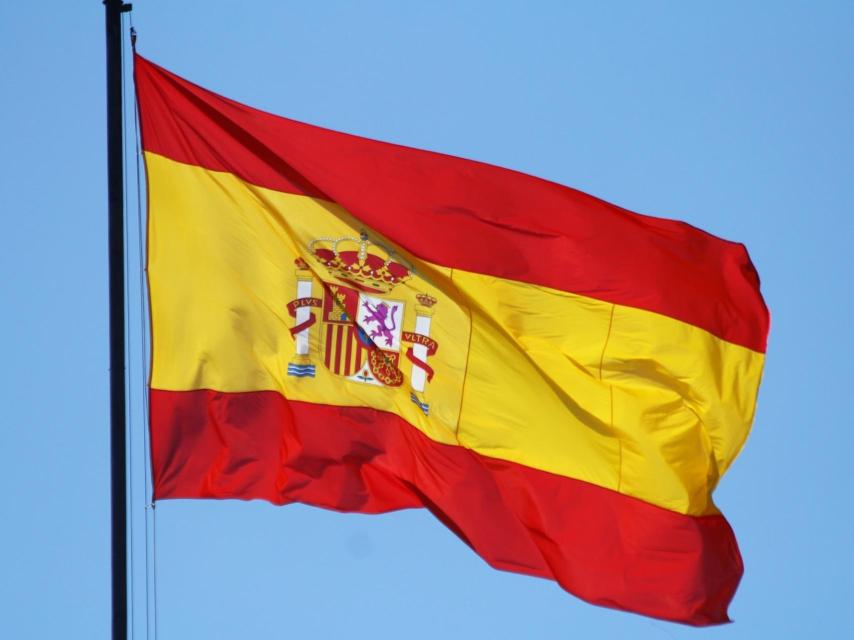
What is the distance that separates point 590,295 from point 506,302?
974mm

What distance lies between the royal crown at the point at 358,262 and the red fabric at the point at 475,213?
254 millimetres

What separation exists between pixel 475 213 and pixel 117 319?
524 cm

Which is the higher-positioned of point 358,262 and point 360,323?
point 358,262

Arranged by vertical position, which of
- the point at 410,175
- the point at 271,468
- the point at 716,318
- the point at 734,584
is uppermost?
the point at 410,175

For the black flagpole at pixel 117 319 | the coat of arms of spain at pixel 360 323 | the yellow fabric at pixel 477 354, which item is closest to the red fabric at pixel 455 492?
the yellow fabric at pixel 477 354

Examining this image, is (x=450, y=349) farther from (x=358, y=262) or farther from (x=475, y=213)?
(x=475, y=213)

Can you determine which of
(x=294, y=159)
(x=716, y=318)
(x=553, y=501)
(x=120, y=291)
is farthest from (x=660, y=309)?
A: (x=120, y=291)

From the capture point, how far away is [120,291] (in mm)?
14633

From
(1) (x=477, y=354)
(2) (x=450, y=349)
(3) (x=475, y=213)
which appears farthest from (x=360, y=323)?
(3) (x=475, y=213)

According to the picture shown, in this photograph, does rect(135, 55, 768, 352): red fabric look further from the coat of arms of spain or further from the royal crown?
the coat of arms of spain

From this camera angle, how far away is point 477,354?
18.1 meters

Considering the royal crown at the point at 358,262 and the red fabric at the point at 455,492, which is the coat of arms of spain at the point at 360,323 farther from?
the red fabric at the point at 455,492

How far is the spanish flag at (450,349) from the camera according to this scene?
1711cm

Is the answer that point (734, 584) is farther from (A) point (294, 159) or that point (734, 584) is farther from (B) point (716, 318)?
(A) point (294, 159)
